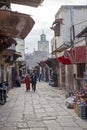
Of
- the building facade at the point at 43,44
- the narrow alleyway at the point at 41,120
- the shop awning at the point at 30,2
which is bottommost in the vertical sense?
the narrow alleyway at the point at 41,120

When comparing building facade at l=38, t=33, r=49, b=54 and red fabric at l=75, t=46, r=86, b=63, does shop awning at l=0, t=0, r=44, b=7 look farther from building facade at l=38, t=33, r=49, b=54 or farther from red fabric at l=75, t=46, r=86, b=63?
building facade at l=38, t=33, r=49, b=54

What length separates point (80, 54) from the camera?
23.9m

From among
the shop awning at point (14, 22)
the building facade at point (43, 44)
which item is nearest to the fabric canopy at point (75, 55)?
the shop awning at point (14, 22)

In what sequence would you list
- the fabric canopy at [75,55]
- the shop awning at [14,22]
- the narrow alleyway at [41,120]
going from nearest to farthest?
1. the shop awning at [14,22]
2. the narrow alleyway at [41,120]
3. the fabric canopy at [75,55]

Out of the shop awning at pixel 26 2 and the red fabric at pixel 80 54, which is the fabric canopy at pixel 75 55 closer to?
the red fabric at pixel 80 54

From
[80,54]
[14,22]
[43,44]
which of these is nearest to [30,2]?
[14,22]

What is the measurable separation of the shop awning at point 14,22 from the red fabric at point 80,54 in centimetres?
1574

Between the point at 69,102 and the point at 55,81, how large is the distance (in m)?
22.2

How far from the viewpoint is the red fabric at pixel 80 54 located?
76.4 feet

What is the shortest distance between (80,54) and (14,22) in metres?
16.8

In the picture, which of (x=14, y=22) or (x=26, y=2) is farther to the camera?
(x=26, y=2)

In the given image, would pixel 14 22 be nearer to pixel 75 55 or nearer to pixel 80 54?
pixel 80 54

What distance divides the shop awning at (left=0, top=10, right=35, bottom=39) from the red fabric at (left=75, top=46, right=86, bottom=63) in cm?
1574

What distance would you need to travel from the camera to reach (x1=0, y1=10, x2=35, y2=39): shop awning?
7219 mm
